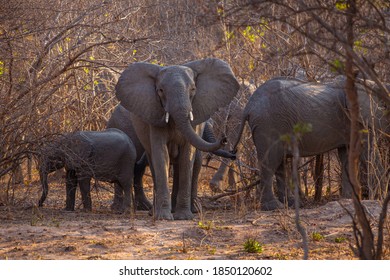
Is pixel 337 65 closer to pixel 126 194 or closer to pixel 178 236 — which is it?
pixel 178 236

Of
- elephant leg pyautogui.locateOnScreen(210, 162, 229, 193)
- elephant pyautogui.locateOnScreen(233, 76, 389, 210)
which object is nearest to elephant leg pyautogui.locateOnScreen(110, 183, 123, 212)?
elephant leg pyautogui.locateOnScreen(210, 162, 229, 193)

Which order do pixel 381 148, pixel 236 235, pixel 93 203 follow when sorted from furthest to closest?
pixel 93 203, pixel 381 148, pixel 236 235

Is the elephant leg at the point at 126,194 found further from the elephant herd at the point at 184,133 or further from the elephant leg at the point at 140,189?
the elephant leg at the point at 140,189

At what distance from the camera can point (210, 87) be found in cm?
1002

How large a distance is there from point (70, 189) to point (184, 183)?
1829 millimetres

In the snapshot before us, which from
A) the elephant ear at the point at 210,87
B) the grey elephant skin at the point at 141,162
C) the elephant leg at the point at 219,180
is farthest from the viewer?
the elephant leg at the point at 219,180

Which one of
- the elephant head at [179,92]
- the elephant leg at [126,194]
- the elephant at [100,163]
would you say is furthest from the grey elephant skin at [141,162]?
the elephant head at [179,92]

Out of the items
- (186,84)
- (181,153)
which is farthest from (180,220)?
(186,84)

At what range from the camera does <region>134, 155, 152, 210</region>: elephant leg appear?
457 inches

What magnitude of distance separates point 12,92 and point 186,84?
89.3 inches

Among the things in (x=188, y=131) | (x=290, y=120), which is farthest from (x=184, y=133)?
(x=290, y=120)

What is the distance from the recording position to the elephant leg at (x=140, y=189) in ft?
38.1

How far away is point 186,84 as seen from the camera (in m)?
9.48

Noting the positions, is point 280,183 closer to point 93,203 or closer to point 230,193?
point 230,193
